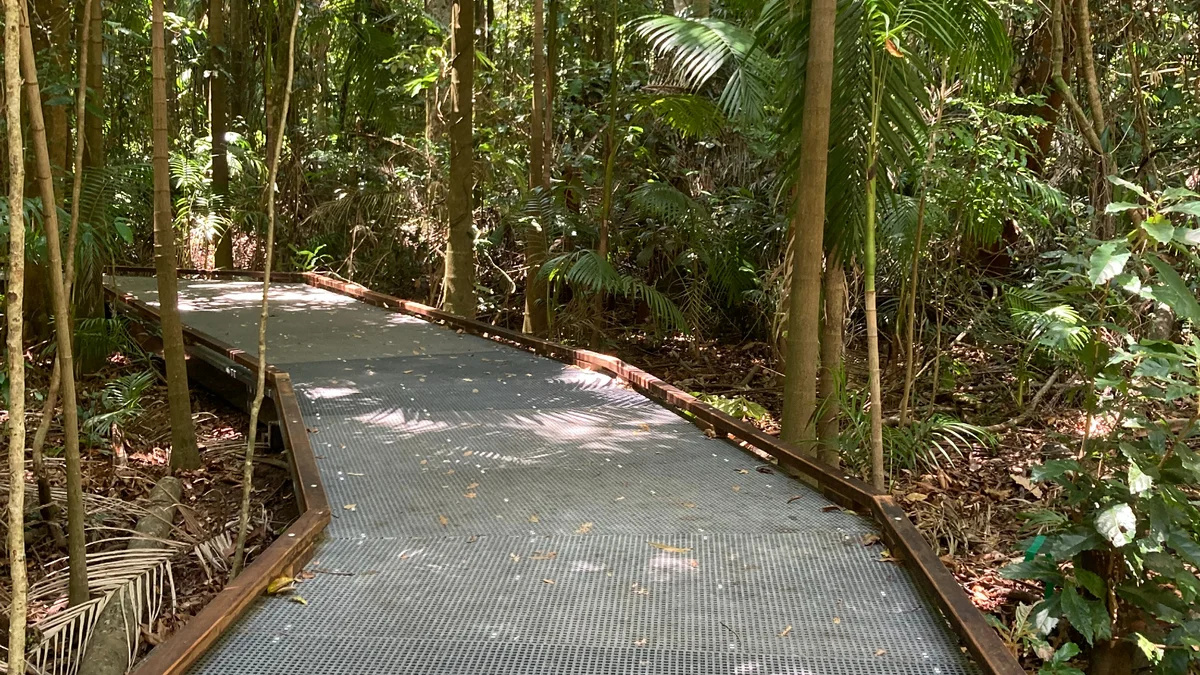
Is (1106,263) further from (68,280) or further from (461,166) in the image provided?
(461,166)

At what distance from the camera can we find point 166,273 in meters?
4.16

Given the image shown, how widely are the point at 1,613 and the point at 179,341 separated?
1399mm

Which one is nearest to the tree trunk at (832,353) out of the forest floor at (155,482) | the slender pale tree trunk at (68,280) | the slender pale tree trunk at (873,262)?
the slender pale tree trunk at (873,262)

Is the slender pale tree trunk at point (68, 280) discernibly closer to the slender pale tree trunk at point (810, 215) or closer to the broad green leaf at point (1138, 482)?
the slender pale tree trunk at point (810, 215)

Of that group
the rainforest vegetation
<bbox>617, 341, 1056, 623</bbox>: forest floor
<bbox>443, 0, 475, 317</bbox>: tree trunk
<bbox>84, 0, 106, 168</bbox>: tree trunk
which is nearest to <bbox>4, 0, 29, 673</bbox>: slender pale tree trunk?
the rainforest vegetation

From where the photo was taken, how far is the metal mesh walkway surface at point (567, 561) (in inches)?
91.1

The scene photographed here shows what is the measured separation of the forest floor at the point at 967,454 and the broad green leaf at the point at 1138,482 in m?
0.71

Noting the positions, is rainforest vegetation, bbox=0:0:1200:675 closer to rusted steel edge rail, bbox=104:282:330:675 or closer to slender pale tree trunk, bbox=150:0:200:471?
slender pale tree trunk, bbox=150:0:200:471

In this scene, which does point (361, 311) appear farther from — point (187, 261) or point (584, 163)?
point (187, 261)

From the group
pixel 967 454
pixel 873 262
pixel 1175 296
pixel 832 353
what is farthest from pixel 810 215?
pixel 967 454

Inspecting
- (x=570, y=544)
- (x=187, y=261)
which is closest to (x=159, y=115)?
(x=570, y=544)

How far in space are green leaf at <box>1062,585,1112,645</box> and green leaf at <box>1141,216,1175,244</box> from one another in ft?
4.09

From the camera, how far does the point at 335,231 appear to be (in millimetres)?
10953

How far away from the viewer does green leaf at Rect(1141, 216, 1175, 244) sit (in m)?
2.89
